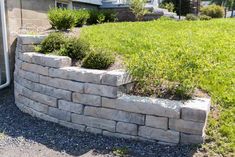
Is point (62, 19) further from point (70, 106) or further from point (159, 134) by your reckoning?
point (159, 134)

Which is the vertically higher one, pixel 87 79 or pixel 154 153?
pixel 87 79

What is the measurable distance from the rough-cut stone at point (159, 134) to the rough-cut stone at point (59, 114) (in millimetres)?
1227

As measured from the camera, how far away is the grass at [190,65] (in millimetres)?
4105

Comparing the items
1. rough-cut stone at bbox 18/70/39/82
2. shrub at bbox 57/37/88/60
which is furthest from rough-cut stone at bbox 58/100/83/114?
shrub at bbox 57/37/88/60

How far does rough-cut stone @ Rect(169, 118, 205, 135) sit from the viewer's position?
3863 millimetres

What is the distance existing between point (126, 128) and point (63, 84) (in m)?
1.23

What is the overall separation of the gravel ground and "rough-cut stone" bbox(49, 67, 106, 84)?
0.79m

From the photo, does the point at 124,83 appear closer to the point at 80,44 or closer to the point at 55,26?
the point at 80,44

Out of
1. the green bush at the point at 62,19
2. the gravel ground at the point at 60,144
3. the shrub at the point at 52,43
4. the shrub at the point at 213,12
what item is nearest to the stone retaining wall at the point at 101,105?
the gravel ground at the point at 60,144

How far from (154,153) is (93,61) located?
5.90 ft

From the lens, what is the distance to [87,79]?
456 cm

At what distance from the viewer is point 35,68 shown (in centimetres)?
533

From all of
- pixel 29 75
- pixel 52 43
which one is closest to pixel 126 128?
pixel 29 75

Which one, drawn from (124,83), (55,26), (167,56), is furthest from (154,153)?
(55,26)
